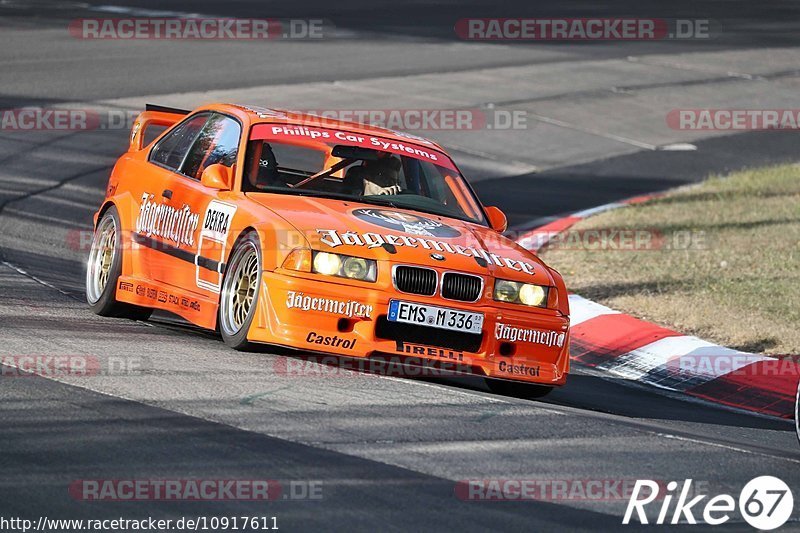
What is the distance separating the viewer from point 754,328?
10.8 meters

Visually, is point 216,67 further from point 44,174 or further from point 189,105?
point 44,174

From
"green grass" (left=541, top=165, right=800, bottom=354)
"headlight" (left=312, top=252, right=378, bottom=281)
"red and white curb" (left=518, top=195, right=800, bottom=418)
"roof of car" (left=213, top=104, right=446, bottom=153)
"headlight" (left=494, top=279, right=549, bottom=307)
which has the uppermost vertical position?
"roof of car" (left=213, top=104, right=446, bottom=153)

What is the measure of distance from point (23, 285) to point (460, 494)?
17.8 ft

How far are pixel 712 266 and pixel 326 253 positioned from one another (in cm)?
594

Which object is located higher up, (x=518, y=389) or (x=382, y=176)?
(x=382, y=176)

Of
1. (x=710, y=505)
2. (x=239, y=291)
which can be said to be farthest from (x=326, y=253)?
(x=710, y=505)

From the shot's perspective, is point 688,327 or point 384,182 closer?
point 384,182

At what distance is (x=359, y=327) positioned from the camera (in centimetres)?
787

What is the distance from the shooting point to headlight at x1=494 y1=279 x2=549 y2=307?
26.8 feet

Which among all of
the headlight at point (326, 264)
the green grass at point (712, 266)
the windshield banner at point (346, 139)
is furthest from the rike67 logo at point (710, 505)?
the green grass at point (712, 266)

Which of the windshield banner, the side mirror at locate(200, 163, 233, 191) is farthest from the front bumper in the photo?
the windshield banner

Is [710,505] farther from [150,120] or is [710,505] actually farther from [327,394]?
[150,120]

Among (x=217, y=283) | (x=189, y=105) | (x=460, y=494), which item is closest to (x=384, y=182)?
(x=217, y=283)

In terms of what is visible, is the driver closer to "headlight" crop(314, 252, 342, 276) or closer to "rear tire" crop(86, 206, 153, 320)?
"headlight" crop(314, 252, 342, 276)
